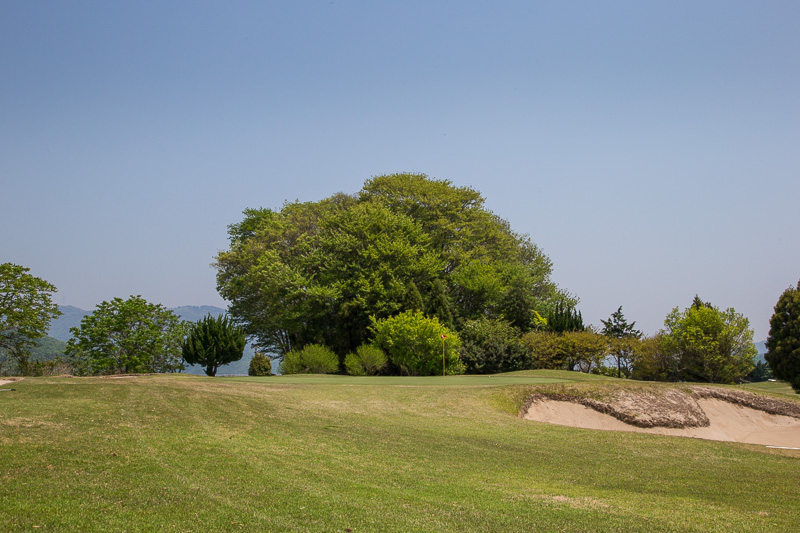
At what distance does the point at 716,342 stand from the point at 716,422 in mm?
17093

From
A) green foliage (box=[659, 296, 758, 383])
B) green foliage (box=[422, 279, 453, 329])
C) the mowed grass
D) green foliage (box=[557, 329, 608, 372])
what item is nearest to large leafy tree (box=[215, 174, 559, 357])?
green foliage (box=[422, 279, 453, 329])

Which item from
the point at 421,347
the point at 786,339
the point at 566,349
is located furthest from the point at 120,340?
the point at 786,339

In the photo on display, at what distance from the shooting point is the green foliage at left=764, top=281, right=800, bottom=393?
39.7 meters

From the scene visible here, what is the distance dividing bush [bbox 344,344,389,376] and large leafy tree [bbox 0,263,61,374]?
1731 centimetres

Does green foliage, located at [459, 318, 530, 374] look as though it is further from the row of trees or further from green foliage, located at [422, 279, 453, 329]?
the row of trees

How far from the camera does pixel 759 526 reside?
8.09 meters

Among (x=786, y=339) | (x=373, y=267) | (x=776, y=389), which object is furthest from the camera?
(x=776, y=389)

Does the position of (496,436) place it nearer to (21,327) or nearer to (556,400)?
(556,400)

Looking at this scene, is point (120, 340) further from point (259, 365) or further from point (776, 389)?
point (776, 389)

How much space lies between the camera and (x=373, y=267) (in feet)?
141

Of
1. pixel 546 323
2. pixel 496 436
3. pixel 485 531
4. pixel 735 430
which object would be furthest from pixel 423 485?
pixel 546 323

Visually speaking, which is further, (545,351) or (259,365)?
(545,351)

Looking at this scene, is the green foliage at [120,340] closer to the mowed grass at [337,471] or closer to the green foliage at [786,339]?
the mowed grass at [337,471]

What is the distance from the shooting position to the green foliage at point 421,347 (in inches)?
1393
